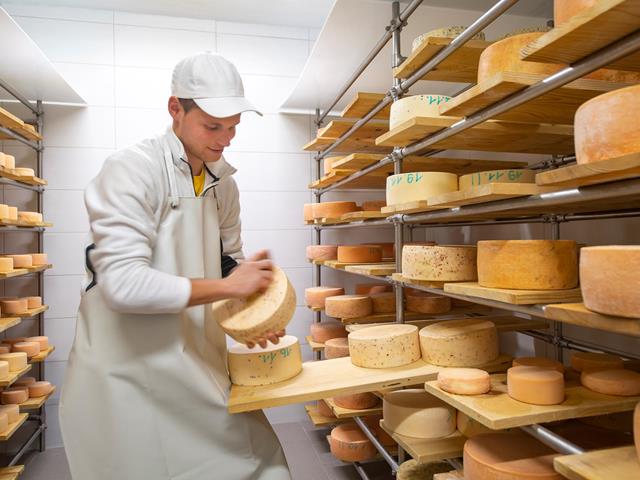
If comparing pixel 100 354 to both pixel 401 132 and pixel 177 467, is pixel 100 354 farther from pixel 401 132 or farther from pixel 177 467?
pixel 401 132

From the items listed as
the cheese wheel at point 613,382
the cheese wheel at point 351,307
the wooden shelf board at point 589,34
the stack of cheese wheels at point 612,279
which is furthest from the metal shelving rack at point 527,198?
the cheese wheel at point 351,307

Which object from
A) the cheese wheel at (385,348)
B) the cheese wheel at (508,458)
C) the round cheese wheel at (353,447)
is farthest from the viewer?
the round cheese wheel at (353,447)

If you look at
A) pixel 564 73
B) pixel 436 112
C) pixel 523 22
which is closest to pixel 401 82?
pixel 436 112

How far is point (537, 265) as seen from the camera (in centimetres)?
140

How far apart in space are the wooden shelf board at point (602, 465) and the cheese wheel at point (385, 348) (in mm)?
736

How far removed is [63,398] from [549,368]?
1480 millimetres

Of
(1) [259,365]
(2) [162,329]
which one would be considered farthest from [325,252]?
(2) [162,329]

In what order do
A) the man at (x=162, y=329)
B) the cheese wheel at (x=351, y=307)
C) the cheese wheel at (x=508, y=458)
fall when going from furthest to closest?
the cheese wheel at (x=351, y=307) → the cheese wheel at (x=508, y=458) → the man at (x=162, y=329)

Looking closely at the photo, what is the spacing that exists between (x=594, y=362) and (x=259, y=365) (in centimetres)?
117

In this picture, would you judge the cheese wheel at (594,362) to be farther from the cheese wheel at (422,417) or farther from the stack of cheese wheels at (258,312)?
the stack of cheese wheels at (258,312)

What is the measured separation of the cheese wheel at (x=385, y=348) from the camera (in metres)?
1.77

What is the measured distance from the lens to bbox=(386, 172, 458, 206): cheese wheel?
192 centimetres

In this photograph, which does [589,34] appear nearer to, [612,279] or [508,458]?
[612,279]

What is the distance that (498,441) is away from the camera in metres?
1.56
